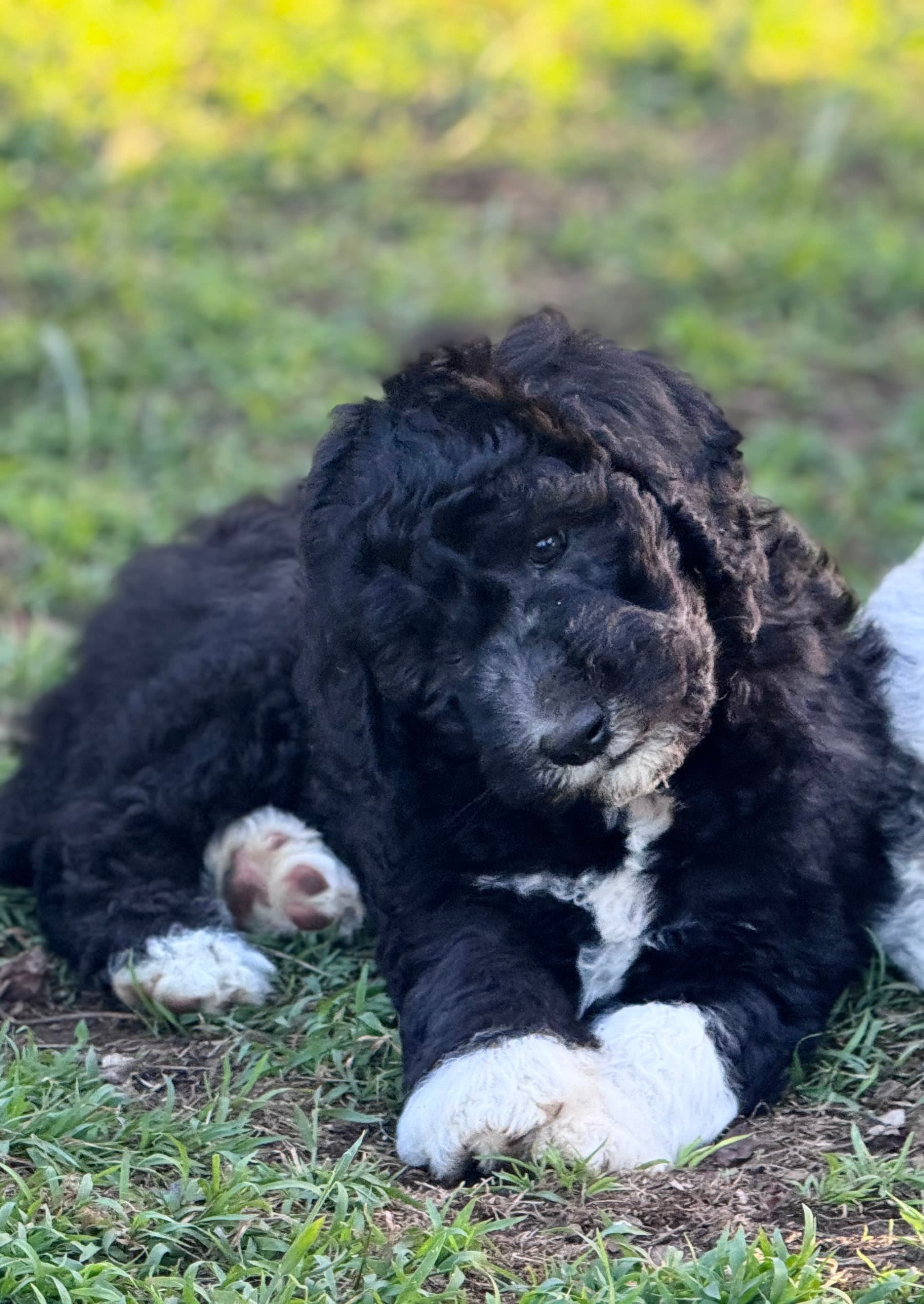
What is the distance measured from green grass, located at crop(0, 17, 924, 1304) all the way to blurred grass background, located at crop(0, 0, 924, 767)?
0.08 feet

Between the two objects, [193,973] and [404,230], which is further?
[404,230]

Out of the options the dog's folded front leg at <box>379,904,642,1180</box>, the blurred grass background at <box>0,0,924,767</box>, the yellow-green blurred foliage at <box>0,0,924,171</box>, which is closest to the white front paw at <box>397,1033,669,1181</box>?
the dog's folded front leg at <box>379,904,642,1180</box>

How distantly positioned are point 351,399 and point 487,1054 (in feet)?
15.9

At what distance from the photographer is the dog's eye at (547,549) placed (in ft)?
11.8

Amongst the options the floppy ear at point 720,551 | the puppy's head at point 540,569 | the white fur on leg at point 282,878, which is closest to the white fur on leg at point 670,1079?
the puppy's head at point 540,569

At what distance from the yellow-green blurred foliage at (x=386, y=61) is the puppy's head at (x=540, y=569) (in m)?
6.61

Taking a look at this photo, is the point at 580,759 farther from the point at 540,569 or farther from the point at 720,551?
the point at 720,551

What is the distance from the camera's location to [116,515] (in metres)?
7.21

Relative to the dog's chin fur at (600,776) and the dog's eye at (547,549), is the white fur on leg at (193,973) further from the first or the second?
the dog's eye at (547,549)

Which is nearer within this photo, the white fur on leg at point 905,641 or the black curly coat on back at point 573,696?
the black curly coat on back at point 573,696

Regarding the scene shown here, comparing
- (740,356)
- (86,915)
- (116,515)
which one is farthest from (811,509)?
(86,915)

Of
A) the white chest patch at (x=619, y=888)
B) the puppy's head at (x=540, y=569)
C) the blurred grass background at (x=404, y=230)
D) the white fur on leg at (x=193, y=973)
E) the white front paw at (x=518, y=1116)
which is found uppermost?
the blurred grass background at (x=404, y=230)

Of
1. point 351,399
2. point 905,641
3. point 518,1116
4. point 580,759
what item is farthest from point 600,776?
point 351,399

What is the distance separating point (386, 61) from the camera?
10977 millimetres
